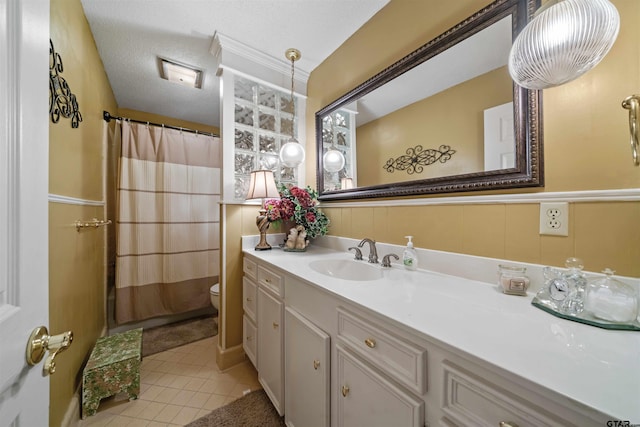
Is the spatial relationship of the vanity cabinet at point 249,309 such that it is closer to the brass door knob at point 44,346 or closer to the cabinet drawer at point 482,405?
the brass door knob at point 44,346

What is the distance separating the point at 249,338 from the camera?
1.54 meters

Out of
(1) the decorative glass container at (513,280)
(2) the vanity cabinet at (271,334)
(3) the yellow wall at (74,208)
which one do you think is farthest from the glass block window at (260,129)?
(1) the decorative glass container at (513,280)

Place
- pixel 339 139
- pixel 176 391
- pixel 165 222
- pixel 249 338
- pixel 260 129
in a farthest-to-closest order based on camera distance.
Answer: pixel 165 222, pixel 260 129, pixel 339 139, pixel 249 338, pixel 176 391

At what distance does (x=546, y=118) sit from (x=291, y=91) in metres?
1.67

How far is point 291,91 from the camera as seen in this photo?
191 centimetres

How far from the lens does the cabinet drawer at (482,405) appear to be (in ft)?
1.30

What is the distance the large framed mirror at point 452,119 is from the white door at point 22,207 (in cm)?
126

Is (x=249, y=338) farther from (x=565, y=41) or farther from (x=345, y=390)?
(x=565, y=41)

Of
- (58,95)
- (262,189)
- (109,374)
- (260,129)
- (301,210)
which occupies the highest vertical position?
(260,129)

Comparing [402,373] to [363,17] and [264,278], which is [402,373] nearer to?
[264,278]

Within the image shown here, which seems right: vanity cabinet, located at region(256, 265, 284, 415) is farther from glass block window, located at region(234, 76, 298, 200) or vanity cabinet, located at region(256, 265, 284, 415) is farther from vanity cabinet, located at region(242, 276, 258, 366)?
glass block window, located at region(234, 76, 298, 200)

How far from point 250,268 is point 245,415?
0.79m

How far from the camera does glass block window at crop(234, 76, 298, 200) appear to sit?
67.0 inches

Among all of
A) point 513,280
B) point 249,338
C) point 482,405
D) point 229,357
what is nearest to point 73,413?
point 229,357
